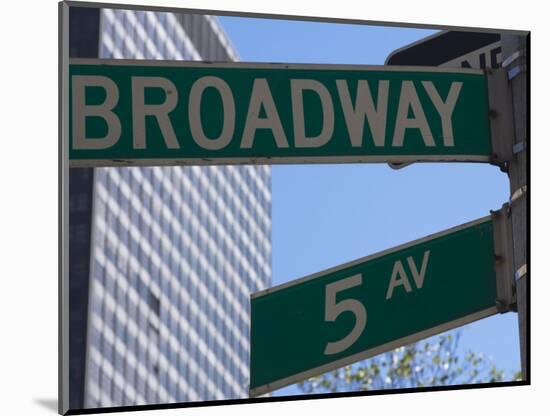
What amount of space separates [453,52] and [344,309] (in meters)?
1.62

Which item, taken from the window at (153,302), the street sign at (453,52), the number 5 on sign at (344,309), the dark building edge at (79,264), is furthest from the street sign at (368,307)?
the window at (153,302)

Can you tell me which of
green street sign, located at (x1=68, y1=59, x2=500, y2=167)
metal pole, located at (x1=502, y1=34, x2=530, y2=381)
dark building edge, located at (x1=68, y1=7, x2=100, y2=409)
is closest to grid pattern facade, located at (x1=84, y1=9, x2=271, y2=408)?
dark building edge, located at (x1=68, y1=7, x2=100, y2=409)

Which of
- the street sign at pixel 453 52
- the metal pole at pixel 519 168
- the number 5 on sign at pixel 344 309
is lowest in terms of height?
the number 5 on sign at pixel 344 309

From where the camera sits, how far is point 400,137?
5.18 metres

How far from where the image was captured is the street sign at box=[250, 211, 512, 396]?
5070 millimetres

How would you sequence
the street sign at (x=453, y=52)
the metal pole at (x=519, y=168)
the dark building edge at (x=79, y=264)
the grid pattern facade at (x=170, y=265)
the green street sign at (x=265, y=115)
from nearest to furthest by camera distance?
the green street sign at (x=265, y=115) < the metal pole at (x=519, y=168) < the street sign at (x=453, y=52) < the dark building edge at (x=79, y=264) < the grid pattern facade at (x=170, y=265)

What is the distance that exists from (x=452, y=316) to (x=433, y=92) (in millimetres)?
1025

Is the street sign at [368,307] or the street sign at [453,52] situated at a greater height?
the street sign at [453,52]

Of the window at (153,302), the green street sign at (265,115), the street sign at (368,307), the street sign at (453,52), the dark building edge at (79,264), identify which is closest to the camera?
the green street sign at (265,115)

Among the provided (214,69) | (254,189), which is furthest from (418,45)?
(254,189)

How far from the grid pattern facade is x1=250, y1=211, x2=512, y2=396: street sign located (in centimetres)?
6409

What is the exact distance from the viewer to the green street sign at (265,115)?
493 cm

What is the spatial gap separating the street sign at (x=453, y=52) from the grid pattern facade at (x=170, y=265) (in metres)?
63.6

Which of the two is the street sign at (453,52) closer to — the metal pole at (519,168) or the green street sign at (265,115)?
the metal pole at (519,168)
